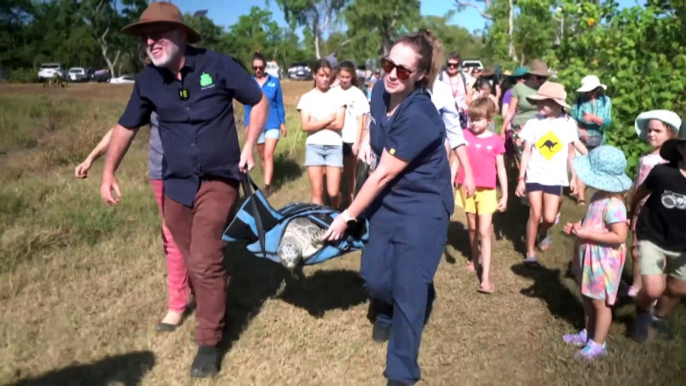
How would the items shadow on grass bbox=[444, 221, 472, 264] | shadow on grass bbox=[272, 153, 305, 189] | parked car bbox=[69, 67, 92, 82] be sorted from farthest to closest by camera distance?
1. parked car bbox=[69, 67, 92, 82]
2. shadow on grass bbox=[272, 153, 305, 189]
3. shadow on grass bbox=[444, 221, 472, 264]

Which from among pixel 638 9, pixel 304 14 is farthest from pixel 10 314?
pixel 304 14

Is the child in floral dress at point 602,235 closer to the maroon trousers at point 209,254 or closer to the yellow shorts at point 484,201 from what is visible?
the yellow shorts at point 484,201

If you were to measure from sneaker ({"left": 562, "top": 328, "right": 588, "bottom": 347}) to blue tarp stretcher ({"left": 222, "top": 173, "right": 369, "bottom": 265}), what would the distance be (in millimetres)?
1714

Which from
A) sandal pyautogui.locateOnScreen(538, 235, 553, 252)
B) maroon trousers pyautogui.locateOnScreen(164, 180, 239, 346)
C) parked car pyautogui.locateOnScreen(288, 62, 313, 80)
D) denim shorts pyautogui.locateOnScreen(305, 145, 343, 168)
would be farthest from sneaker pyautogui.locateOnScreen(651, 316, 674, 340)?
parked car pyautogui.locateOnScreen(288, 62, 313, 80)

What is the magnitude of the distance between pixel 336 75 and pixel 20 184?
4.44 metres

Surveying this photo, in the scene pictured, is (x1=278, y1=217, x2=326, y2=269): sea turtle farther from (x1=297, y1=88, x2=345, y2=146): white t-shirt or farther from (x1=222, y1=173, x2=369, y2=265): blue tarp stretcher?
(x1=297, y1=88, x2=345, y2=146): white t-shirt

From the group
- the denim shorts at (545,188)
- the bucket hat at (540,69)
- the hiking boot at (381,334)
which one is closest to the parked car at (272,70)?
A: the bucket hat at (540,69)

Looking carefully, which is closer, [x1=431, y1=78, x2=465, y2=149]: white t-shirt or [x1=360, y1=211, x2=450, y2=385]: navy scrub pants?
[x1=360, y1=211, x2=450, y2=385]: navy scrub pants

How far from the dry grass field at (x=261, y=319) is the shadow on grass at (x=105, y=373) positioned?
11mm

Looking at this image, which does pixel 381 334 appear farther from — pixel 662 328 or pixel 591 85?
pixel 591 85

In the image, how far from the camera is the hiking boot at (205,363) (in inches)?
154

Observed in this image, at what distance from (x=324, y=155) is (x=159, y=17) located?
128 inches

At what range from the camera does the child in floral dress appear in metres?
3.93

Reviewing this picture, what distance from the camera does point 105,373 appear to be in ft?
13.0
